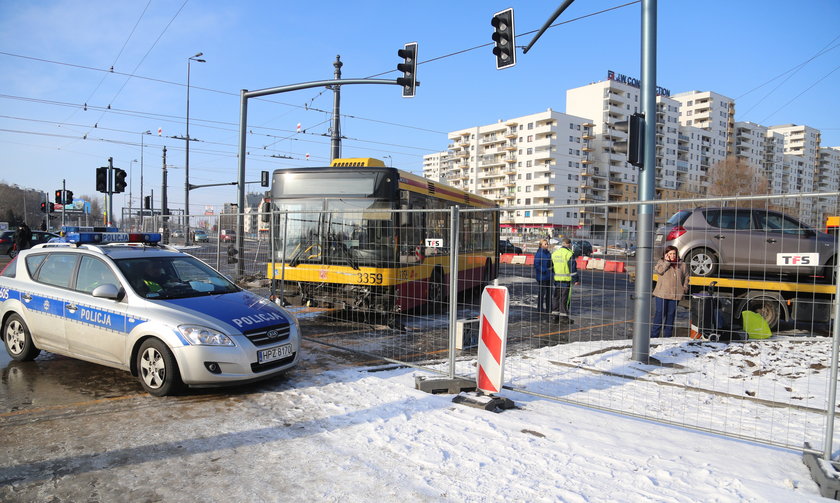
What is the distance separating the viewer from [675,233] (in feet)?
34.1

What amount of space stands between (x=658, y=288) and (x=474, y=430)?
5.92 meters

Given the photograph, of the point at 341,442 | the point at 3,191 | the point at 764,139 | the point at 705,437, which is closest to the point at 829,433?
the point at 705,437

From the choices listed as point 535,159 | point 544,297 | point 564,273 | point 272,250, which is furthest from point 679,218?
point 535,159

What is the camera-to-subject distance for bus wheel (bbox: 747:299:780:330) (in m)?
9.62

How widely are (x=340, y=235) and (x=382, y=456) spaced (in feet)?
18.3

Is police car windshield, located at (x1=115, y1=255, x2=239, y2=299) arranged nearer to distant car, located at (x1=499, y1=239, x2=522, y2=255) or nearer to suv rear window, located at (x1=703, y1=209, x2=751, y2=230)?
distant car, located at (x1=499, y1=239, x2=522, y2=255)

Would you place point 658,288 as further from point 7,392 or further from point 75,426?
point 7,392

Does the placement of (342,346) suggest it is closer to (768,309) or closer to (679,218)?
(679,218)

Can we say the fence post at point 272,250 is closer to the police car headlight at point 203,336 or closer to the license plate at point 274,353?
the license plate at point 274,353

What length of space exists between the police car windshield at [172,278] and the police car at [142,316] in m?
0.01

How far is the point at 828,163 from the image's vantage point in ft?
448

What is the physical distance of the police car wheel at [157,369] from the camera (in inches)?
207

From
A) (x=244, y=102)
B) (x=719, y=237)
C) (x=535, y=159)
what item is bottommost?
(x=719, y=237)

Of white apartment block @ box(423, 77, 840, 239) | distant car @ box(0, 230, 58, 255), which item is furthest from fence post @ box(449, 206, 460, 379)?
white apartment block @ box(423, 77, 840, 239)
